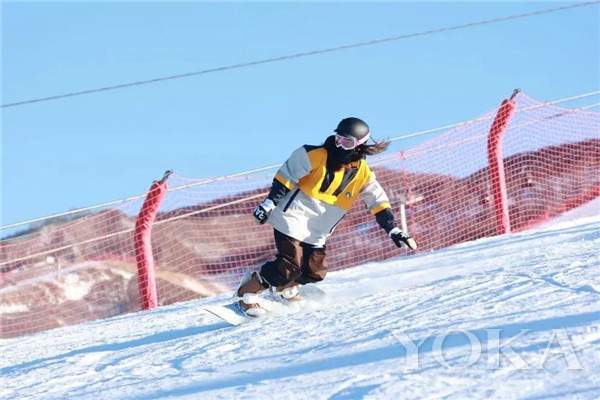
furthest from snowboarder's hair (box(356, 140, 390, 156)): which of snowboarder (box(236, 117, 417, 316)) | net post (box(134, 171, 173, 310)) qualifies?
net post (box(134, 171, 173, 310))

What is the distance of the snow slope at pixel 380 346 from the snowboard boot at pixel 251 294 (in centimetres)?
23

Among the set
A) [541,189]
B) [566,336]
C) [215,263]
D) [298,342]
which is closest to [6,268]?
[215,263]

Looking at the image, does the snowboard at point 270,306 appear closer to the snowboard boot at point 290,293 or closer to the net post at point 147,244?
the snowboard boot at point 290,293

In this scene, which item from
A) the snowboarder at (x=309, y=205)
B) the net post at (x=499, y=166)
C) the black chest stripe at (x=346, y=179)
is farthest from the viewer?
the net post at (x=499, y=166)

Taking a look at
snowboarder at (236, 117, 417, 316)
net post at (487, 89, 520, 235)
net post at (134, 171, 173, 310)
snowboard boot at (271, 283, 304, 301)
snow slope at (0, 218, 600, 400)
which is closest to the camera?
snow slope at (0, 218, 600, 400)

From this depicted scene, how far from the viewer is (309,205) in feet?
22.4

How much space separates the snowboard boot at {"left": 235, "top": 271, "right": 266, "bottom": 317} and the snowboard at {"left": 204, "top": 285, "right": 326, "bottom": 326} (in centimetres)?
3

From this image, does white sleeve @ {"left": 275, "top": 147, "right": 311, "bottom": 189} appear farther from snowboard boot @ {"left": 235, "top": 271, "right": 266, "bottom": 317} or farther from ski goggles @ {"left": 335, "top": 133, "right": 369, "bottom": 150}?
snowboard boot @ {"left": 235, "top": 271, "right": 266, "bottom": 317}

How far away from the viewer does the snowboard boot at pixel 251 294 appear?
6691 millimetres

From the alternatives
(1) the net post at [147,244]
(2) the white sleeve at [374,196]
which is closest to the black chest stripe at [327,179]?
(2) the white sleeve at [374,196]

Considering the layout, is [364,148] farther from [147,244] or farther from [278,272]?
[147,244]

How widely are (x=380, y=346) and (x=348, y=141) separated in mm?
1972

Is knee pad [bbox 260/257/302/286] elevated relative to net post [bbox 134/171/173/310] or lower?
lower

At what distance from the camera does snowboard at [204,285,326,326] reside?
6645mm
